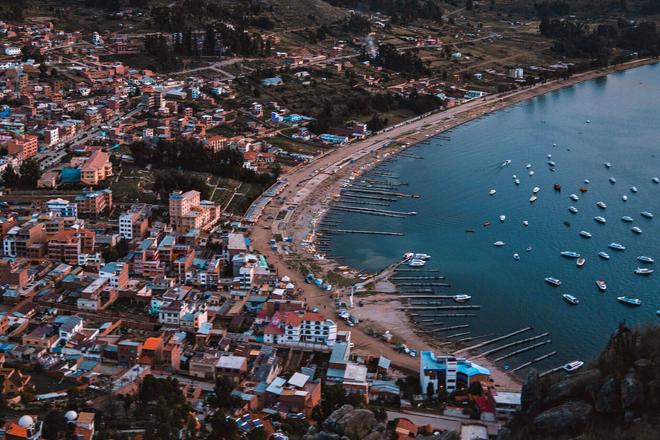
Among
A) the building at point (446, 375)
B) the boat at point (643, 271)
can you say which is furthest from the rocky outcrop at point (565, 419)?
the boat at point (643, 271)

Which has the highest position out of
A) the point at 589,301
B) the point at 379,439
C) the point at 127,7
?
the point at 127,7

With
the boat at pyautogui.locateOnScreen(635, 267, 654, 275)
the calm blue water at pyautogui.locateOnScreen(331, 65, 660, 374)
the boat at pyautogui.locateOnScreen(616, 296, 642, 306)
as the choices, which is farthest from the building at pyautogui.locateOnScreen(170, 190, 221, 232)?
the boat at pyautogui.locateOnScreen(635, 267, 654, 275)

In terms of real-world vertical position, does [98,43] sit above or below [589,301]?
above

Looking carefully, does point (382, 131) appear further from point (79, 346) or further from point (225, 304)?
point (79, 346)

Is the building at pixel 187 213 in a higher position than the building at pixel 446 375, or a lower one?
higher

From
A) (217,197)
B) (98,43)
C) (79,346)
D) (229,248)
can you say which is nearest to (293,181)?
(217,197)

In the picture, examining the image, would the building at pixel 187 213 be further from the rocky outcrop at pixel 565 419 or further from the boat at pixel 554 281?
the rocky outcrop at pixel 565 419
